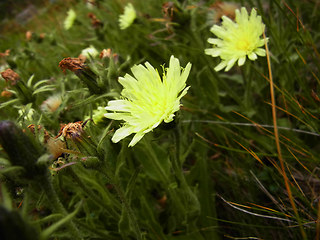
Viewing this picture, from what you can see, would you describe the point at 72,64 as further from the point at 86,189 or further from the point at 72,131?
the point at 86,189

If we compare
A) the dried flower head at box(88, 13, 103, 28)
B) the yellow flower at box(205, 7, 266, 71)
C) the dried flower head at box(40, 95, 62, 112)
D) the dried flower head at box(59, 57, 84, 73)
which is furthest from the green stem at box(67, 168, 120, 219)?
the dried flower head at box(88, 13, 103, 28)

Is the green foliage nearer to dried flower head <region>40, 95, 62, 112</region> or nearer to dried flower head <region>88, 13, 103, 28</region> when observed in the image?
dried flower head <region>40, 95, 62, 112</region>

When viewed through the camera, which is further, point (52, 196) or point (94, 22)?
point (94, 22)

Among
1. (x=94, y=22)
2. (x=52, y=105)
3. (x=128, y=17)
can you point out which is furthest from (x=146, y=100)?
(x=128, y=17)

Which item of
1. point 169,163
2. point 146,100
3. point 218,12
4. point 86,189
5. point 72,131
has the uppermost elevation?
point 72,131

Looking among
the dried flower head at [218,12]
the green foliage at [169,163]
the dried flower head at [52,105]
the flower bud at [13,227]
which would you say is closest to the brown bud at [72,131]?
the green foliage at [169,163]

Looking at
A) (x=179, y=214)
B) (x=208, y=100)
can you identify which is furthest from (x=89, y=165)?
(x=208, y=100)

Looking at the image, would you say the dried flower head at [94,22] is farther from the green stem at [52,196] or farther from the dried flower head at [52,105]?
the green stem at [52,196]
